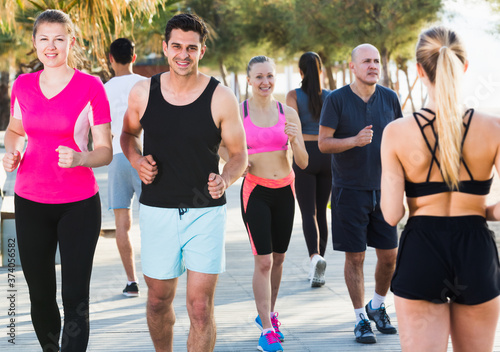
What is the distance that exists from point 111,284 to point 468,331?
188 inches

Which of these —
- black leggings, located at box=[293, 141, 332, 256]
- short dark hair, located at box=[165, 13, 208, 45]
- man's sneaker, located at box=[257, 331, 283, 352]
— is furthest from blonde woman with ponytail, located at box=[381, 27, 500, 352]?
black leggings, located at box=[293, 141, 332, 256]

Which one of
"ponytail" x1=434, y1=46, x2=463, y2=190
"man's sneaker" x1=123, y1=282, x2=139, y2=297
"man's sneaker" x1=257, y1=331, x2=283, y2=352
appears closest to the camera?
"ponytail" x1=434, y1=46, x2=463, y2=190

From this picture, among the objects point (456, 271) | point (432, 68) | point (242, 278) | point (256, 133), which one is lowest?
point (242, 278)

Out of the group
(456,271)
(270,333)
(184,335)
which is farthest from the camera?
(184,335)

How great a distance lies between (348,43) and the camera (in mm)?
31109

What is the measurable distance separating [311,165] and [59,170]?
3.73 metres

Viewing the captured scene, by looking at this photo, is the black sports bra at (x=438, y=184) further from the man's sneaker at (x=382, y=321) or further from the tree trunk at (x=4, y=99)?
the tree trunk at (x=4, y=99)

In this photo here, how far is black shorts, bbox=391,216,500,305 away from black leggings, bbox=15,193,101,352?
1.87 metres

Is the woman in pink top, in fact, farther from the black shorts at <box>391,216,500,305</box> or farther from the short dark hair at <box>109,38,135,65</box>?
the short dark hair at <box>109,38,135,65</box>

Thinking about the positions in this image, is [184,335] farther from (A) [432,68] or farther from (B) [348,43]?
(B) [348,43]

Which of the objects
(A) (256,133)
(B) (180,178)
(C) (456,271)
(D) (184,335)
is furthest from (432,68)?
(D) (184,335)

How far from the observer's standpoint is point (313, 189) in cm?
738

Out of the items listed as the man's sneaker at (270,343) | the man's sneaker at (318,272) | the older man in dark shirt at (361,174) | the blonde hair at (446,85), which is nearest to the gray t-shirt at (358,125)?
the older man in dark shirt at (361,174)

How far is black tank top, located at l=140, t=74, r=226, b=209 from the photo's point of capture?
13.0ft
